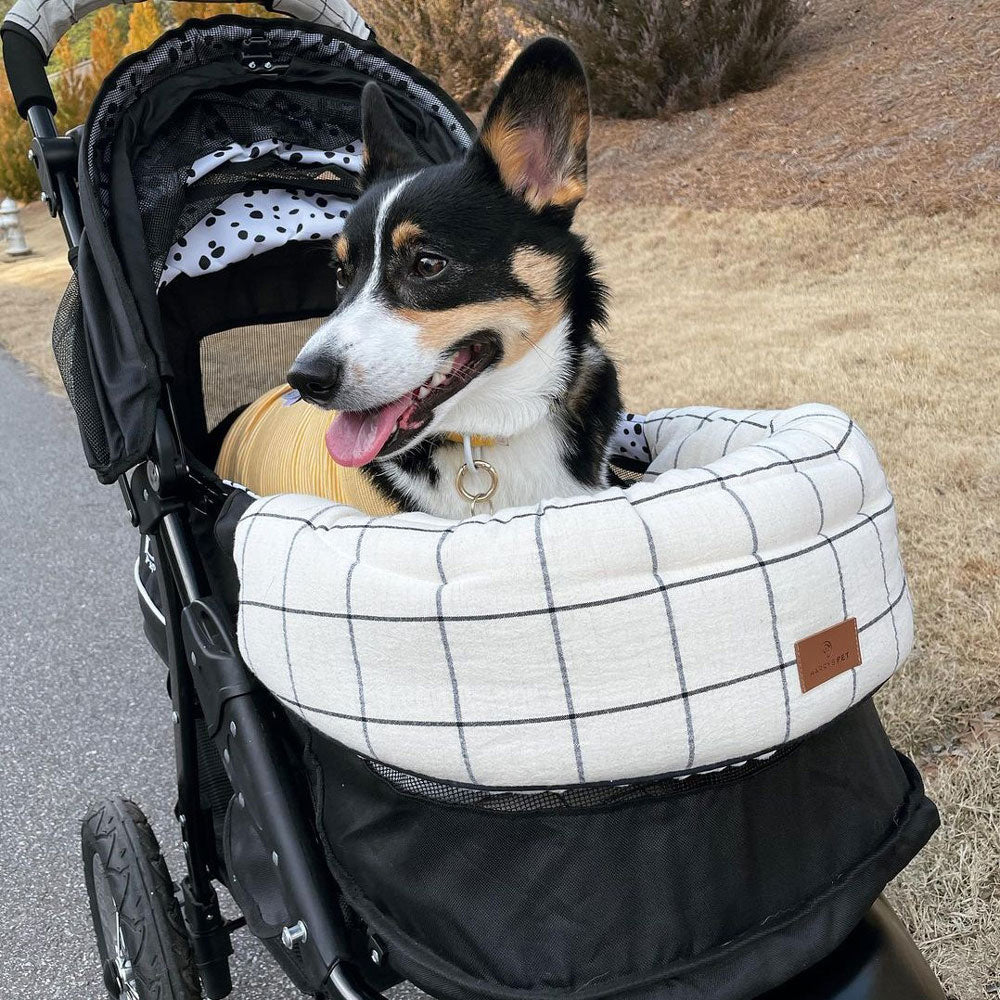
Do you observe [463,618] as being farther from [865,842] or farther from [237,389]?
[237,389]

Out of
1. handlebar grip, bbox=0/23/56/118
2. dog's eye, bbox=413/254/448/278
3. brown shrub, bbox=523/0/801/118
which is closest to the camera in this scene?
dog's eye, bbox=413/254/448/278

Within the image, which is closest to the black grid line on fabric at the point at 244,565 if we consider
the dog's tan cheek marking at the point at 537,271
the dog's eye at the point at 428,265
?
the dog's eye at the point at 428,265

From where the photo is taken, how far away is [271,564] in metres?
1.28

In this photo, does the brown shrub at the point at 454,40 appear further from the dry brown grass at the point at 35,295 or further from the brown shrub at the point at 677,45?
the dry brown grass at the point at 35,295

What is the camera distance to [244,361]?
2.62 meters

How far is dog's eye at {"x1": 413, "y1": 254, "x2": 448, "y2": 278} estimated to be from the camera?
192cm

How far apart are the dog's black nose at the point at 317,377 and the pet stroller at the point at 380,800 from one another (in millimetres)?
221

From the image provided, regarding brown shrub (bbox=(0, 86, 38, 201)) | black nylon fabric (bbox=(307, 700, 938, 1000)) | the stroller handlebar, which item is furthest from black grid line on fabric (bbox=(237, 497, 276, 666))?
brown shrub (bbox=(0, 86, 38, 201))

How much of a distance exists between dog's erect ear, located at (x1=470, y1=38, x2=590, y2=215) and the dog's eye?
254 mm

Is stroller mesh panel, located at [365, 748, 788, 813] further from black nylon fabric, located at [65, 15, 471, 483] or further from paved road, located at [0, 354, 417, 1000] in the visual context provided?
paved road, located at [0, 354, 417, 1000]

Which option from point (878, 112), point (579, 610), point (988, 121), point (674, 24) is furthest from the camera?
point (674, 24)

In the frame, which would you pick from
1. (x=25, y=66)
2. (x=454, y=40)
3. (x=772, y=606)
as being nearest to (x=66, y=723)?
(x=25, y=66)

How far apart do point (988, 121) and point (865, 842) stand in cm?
744

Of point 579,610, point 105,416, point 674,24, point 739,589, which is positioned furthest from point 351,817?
point 674,24
